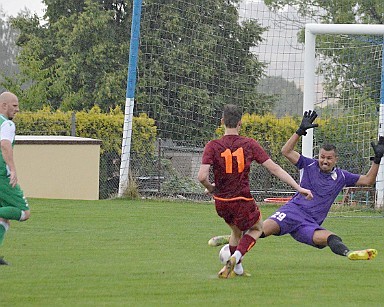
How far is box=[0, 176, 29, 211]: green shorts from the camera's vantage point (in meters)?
8.86

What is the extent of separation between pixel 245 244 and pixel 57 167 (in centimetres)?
1100

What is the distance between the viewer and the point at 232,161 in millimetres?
8578

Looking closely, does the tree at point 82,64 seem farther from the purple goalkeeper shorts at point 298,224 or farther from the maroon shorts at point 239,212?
the maroon shorts at point 239,212

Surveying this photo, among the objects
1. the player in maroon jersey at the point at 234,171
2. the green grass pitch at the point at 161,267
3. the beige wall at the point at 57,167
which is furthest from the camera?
the beige wall at the point at 57,167

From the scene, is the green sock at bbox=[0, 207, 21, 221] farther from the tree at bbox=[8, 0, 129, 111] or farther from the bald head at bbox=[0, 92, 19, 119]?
the tree at bbox=[8, 0, 129, 111]

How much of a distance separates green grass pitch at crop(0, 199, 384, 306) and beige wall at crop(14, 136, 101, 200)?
14.4 ft

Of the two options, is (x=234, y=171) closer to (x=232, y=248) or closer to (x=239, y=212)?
(x=239, y=212)

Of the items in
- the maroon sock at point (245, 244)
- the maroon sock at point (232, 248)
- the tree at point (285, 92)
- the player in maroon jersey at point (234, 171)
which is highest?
the tree at point (285, 92)

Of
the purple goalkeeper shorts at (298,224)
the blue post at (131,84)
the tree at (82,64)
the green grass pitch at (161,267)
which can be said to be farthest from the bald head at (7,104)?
the tree at (82,64)

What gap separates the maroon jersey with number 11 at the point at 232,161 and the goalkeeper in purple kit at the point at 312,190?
3.10 ft

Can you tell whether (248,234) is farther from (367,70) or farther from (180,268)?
(367,70)

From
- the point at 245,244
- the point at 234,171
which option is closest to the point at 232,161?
the point at 234,171

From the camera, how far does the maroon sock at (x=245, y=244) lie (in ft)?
28.2

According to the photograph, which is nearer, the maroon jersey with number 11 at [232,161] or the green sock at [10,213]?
the maroon jersey with number 11 at [232,161]
